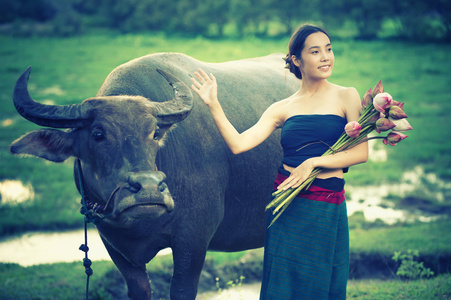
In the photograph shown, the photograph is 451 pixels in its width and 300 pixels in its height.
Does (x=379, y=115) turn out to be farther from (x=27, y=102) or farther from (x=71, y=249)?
(x=71, y=249)

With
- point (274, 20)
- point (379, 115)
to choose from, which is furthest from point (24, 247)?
point (274, 20)

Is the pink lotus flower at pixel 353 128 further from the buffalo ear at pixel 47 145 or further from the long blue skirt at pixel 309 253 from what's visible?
the buffalo ear at pixel 47 145

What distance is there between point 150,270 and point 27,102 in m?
2.22

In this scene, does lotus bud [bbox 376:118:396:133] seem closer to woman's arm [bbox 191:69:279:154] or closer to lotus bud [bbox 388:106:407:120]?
lotus bud [bbox 388:106:407:120]

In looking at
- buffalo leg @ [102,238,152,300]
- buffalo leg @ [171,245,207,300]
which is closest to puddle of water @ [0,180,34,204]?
buffalo leg @ [102,238,152,300]

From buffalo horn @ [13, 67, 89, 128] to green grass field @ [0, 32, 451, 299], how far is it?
1.33 feet

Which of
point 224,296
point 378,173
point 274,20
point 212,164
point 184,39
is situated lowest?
point 224,296

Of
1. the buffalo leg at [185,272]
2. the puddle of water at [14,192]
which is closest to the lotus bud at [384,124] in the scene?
the buffalo leg at [185,272]

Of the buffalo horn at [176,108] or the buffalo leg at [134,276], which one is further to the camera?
the buffalo leg at [134,276]

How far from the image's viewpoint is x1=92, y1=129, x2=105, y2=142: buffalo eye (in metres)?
2.50

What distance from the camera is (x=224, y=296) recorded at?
404 cm

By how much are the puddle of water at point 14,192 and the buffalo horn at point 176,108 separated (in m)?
4.05

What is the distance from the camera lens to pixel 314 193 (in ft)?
8.21

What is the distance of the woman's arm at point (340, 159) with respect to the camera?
2.43 m
